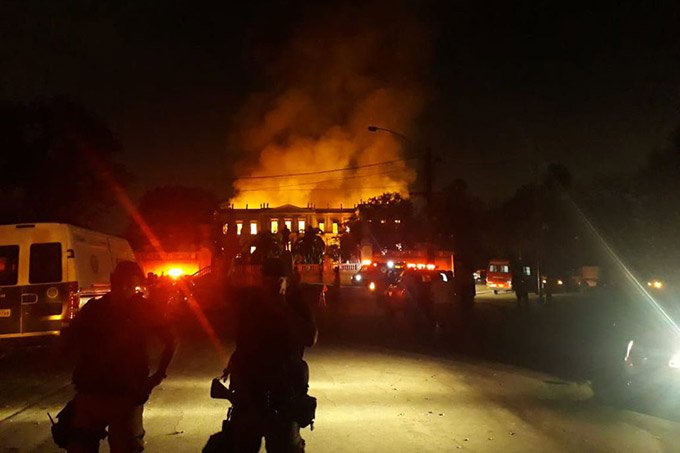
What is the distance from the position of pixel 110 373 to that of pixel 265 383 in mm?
902

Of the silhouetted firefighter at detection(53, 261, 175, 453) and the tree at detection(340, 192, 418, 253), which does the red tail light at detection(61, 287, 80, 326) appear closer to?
the silhouetted firefighter at detection(53, 261, 175, 453)

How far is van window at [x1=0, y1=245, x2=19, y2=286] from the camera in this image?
11.8 m

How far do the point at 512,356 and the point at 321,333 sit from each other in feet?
17.9

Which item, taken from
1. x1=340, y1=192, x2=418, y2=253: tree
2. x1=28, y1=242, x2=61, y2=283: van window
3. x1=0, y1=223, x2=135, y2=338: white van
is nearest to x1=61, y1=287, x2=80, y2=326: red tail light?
x1=0, y1=223, x2=135, y2=338: white van

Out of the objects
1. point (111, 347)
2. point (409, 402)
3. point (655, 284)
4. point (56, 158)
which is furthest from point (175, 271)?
point (111, 347)

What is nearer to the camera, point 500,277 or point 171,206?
point 500,277

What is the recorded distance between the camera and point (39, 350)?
14.1 meters

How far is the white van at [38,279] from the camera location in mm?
11719

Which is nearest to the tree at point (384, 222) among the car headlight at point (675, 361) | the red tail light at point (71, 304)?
the red tail light at point (71, 304)

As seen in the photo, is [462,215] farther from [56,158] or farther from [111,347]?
[111,347]

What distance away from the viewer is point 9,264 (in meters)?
11.9

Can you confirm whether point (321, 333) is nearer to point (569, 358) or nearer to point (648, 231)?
point (569, 358)

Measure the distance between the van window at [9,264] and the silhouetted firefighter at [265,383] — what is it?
9.13 m

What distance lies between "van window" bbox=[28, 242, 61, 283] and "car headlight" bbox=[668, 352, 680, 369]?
9.97m
